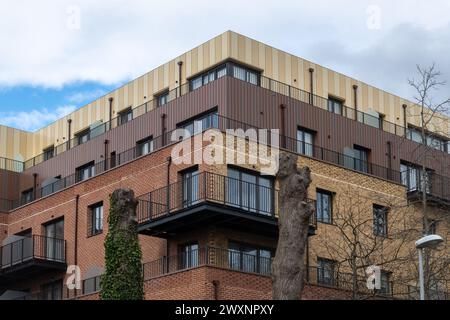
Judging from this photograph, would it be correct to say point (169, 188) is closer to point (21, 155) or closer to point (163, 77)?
point (163, 77)

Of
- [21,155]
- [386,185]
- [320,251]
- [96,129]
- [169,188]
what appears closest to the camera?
[169,188]

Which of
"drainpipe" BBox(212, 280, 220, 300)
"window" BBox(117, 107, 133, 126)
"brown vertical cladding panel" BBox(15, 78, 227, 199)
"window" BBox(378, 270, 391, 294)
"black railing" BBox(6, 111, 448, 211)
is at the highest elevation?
"window" BBox(117, 107, 133, 126)

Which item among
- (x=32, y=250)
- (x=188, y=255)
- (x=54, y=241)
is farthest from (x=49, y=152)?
(x=188, y=255)

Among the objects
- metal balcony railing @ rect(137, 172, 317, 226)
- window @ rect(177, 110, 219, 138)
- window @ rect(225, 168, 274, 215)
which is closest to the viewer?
metal balcony railing @ rect(137, 172, 317, 226)

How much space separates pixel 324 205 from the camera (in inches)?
1512

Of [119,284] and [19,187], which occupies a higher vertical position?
[19,187]

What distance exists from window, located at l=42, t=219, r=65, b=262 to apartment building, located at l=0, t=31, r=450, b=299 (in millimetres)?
72

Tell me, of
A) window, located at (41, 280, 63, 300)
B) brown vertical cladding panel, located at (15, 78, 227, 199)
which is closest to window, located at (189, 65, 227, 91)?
brown vertical cladding panel, located at (15, 78, 227, 199)

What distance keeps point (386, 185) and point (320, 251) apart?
17.3 ft

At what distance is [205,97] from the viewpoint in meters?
36.8

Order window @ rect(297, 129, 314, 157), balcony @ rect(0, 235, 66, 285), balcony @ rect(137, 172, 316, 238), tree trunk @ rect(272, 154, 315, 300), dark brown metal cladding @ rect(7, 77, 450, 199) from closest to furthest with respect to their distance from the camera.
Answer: tree trunk @ rect(272, 154, 315, 300), balcony @ rect(137, 172, 316, 238), dark brown metal cladding @ rect(7, 77, 450, 199), window @ rect(297, 129, 314, 157), balcony @ rect(0, 235, 66, 285)

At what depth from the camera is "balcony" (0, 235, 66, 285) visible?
40.2m

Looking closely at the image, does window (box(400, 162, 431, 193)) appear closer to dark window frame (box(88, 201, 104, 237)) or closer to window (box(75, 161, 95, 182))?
dark window frame (box(88, 201, 104, 237))
